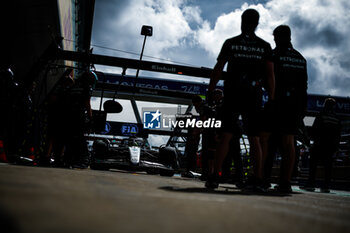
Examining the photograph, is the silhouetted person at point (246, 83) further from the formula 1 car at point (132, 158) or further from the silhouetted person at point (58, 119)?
the formula 1 car at point (132, 158)

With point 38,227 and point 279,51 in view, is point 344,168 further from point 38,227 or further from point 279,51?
point 38,227

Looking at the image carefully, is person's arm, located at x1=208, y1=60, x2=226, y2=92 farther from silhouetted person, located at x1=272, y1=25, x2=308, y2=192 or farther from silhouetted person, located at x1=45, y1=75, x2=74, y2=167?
silhouetted person, located at x1=45, y1=75, x2=74, y2=167

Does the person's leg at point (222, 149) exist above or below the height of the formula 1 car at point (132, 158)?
above

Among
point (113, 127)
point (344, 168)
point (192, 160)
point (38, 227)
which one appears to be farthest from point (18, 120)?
point (113, 127)

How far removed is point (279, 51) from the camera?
3.60 meters

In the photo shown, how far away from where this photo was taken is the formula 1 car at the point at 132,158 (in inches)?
241

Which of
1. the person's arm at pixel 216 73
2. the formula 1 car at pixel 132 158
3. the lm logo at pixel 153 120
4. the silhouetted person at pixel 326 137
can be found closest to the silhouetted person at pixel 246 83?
the person's arm at pixel 216 73

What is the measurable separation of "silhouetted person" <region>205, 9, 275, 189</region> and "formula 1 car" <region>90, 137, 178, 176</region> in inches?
137

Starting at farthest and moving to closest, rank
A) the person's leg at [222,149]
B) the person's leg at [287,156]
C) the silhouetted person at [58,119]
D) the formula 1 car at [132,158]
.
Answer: the formula 1 car at [132,158] → the silhouetted person at [58,119] → the person's leg at [287,156] → the person's leg at [222,149]

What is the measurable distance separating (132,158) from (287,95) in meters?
3.67

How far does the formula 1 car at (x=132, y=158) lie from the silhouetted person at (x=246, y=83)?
3.47 m

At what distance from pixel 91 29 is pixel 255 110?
1108 centimetres

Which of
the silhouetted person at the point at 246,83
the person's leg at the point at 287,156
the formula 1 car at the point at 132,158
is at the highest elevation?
the silhouetted person at the point at 246,83

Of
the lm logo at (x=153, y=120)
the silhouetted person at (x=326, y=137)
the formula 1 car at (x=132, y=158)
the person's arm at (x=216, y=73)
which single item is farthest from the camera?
the lm logo at (x=153, y=120)
